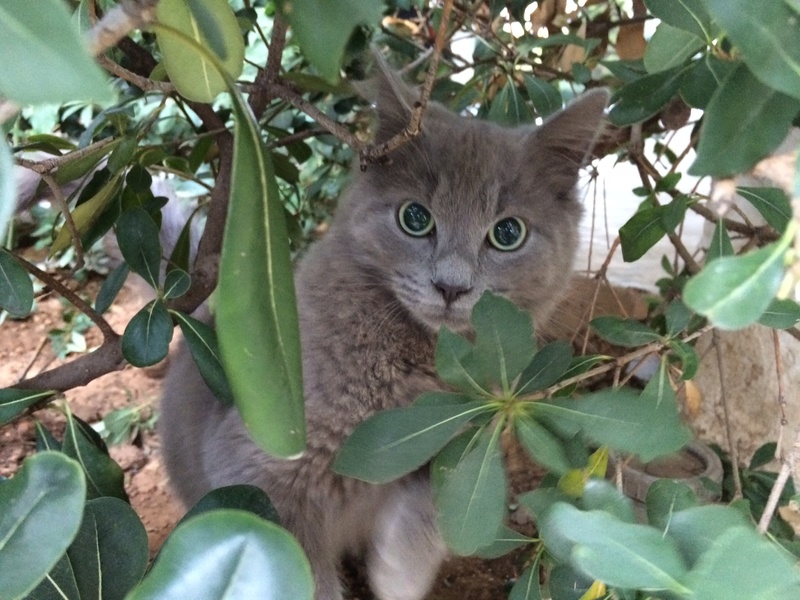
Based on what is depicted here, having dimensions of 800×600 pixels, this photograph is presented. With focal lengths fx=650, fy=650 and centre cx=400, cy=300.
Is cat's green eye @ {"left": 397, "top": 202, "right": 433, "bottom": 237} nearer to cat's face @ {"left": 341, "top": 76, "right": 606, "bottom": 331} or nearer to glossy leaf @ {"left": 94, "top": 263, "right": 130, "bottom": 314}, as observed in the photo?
cat's face @ {"left": 341, "top": 76, "right": 606, "bottom": 331}

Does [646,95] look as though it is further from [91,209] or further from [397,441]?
[91,209]

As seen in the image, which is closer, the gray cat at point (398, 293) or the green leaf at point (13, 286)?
the green leaf at point (13, 286)

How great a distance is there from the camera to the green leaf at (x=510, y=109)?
165cm

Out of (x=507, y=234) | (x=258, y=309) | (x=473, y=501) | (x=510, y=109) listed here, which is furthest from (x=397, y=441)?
(x=510, y=109)

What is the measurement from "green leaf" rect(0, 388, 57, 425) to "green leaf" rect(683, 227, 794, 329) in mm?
986

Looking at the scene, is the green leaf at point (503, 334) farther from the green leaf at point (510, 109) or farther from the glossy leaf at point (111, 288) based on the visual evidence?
the green leaf at point (510, 109)

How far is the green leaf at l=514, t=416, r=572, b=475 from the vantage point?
79cm

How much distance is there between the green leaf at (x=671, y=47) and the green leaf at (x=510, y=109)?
0.62 m

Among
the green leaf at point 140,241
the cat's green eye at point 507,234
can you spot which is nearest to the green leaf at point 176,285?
the green leaf at point 140,241

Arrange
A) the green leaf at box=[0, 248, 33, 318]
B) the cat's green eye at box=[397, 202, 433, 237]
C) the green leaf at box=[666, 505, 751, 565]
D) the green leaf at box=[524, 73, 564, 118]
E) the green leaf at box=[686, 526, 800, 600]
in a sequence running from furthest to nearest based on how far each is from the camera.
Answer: the green leaf at box=[524, 73, 564, 118]
the cat's green eye at box=[397, 202, 433, 237]
the green leaf at box=[0, 248, 33, 318]
the green leaf at box=[666, 505, 751, 565]
the green leaf at box=[686, 526, 800, 600]

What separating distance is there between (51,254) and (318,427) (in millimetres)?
657

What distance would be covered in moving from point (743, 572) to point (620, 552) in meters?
0.09

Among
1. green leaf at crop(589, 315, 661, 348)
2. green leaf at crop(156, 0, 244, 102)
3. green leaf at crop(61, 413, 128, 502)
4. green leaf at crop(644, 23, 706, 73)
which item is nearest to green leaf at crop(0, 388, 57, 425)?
green leaf at crop(61, 413, 128, 502)

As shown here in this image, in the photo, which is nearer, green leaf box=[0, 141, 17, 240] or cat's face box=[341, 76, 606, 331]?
green leaf box=[0, 141, 17, 240]
